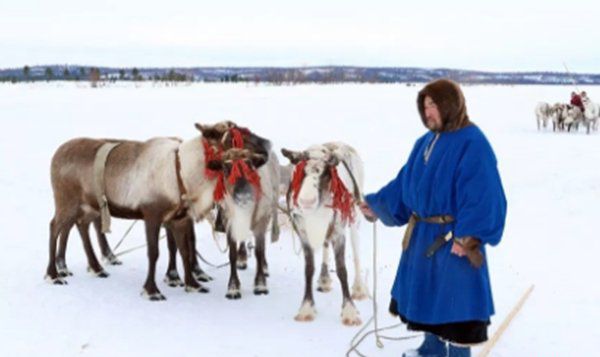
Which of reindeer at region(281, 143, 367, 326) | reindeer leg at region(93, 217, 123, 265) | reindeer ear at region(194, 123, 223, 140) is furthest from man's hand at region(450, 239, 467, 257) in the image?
reindeer leg at region(93, 217, 123, 265)

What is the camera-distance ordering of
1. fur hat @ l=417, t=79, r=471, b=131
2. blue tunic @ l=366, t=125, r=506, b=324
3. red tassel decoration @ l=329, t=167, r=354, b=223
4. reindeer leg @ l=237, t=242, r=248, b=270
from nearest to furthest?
1. blue tunic @ l=366, t=125, r=506, b=324
2. fur hat @ l=417, t=79, r=471, b=131
3. red tassel decoration @ l=329, t=167, r=354, b=223
4. reindeer leg @ l=237, t=242, r=248, b=270

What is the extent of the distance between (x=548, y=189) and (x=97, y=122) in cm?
1379

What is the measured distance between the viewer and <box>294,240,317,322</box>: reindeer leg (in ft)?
17.4

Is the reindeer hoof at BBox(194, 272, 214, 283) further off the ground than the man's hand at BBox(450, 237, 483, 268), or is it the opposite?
the man's hand at BBox(450, 237, 483, 268)

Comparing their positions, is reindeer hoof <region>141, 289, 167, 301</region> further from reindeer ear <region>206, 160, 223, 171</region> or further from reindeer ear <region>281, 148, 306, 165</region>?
reindeer ear <region>281, 148, 306, 165</region>

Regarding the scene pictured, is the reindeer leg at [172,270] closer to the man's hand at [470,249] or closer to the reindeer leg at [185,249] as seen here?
the reindeer leg at [185,249]

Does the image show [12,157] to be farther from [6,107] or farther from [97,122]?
[6,107]

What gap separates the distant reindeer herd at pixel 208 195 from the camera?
5234 mm

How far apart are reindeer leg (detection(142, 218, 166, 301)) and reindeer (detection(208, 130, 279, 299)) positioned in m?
0.58

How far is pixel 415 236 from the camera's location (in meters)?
3.94

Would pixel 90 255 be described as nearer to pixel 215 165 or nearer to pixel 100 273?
pixel 100 273

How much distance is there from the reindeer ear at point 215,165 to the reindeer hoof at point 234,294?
1.08 m

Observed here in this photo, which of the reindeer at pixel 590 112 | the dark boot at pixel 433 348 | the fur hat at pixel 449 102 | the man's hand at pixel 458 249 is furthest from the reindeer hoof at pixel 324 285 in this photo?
the reindeer at pixel 590 112

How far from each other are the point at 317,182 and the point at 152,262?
1.76 metres
